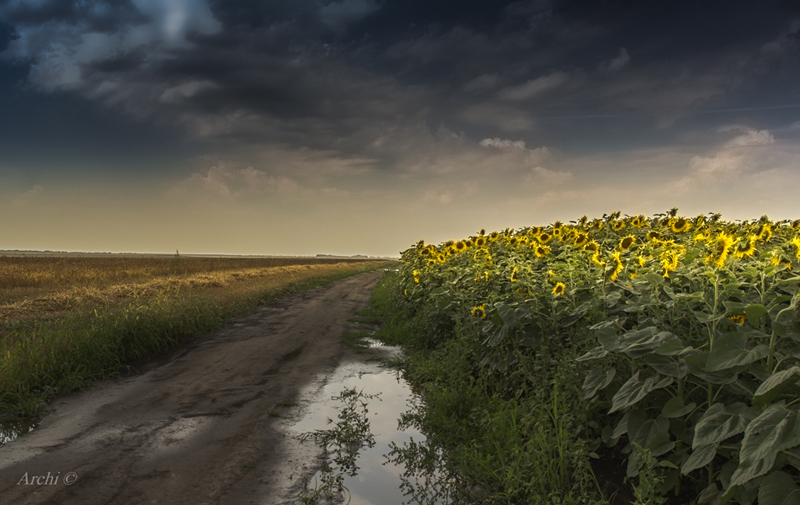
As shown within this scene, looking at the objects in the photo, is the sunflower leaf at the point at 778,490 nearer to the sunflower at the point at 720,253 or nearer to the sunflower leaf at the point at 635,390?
the sunflower leaf at the point at 635,390

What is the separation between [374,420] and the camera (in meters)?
5.28

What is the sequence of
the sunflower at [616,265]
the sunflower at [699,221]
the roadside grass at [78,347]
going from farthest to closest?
the sunflower at [699,221], the roadside grass at [78,347], the sunflower at [616,265]

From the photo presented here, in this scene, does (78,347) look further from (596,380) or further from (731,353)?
(731,353)

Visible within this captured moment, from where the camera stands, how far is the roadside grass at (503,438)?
3.45m

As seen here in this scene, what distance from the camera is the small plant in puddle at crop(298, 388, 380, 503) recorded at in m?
3.63

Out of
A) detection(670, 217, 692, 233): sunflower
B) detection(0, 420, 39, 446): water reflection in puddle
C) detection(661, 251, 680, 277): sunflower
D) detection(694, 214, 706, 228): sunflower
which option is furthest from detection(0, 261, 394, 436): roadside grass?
detection(694, 214, 706, 228): sunflower

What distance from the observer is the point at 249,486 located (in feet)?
12.0

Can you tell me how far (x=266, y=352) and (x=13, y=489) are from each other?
191 inches

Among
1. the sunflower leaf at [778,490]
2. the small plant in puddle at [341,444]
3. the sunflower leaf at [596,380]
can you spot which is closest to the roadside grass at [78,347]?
the small plant in puddle at [341,444]

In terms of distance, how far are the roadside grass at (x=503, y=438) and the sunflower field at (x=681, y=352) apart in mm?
135

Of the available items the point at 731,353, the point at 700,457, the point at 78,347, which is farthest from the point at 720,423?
the point at 78,347

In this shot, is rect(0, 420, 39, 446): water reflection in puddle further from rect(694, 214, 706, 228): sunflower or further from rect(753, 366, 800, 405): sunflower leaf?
rect(694, 214, 706, 228): sunflower

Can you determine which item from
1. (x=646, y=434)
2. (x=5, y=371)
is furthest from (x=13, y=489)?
(x=646, y=434)

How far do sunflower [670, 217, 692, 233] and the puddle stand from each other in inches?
178
